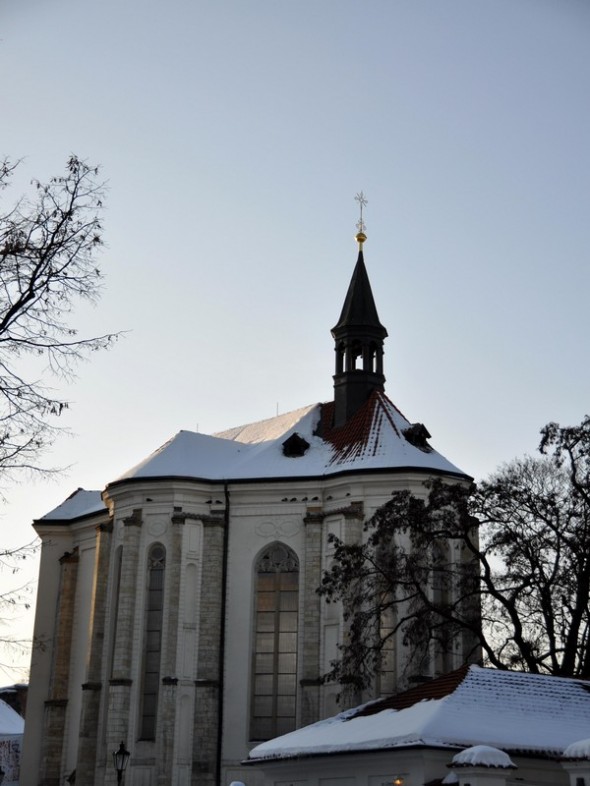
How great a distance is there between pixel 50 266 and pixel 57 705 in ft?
97.3

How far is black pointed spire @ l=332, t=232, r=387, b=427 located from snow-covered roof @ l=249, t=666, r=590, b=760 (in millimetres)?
16511

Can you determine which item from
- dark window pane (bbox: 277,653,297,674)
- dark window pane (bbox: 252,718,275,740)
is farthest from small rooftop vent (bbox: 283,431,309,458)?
dark window pane (bbox: 252,718,275,740)

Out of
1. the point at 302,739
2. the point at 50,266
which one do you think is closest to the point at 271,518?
the point at 302,739

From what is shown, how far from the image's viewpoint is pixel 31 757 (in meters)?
42.1

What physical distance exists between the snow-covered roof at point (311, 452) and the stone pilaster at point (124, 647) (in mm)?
2144

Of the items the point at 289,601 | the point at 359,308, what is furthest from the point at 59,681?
the point at 359,308

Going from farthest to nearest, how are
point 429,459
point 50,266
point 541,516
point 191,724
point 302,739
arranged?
1. point 429,459
2. point 191,724
3. point 541,516
4. point 302,739
5. point 50,266

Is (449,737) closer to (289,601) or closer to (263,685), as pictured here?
(263,685)

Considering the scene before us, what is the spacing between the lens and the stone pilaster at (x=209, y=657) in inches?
1422

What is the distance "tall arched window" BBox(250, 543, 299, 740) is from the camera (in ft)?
122

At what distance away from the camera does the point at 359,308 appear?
144ft

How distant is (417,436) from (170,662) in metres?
11.0

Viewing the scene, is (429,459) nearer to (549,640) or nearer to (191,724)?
(549,640)

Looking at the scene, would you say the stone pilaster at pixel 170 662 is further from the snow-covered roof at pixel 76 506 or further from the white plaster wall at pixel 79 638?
the snow-covered roof at pixel 76 506
